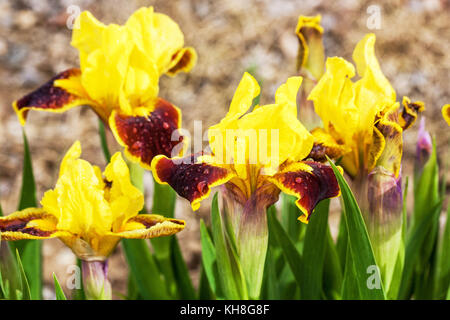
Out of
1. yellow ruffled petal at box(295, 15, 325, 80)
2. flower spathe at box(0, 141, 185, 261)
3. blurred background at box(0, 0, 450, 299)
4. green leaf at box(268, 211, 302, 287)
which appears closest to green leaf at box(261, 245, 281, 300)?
green leaf at box(268, 211, 302, 287)

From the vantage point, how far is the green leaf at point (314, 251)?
1.02 metres

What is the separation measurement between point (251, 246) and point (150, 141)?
309 millimetres

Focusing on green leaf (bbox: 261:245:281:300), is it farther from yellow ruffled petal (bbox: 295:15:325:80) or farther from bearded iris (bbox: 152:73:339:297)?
yellow ruffled petal (bbox: 295:15:325:80)

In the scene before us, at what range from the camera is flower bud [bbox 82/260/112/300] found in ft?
3.28

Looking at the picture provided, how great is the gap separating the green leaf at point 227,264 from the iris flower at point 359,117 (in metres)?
0.20

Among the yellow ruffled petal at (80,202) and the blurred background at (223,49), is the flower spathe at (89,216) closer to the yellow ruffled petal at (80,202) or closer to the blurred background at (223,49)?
the yellow ruffled petal at (80,202)

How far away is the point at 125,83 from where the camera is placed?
113 cm

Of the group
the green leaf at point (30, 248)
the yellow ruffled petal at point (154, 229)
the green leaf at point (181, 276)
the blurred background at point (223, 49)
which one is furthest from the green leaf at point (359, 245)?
the blurred background at point (223, 49)

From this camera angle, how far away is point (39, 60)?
2.36m

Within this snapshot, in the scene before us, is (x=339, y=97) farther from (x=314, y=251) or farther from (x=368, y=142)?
(x=314, y=251)

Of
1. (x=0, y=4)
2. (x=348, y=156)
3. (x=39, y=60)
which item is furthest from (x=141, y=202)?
(x=0, y=4)

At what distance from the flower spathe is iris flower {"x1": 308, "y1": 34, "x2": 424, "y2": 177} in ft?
1.01

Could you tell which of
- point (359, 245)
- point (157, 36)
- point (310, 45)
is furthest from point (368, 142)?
point (157, 36)

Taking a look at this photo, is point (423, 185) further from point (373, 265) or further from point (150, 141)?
point (150, 141)
